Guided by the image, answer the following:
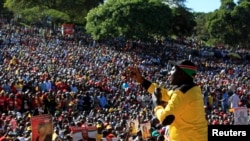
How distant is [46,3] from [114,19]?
11.0 meters

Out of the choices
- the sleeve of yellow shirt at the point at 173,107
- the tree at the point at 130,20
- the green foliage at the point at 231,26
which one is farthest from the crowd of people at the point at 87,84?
the green foliage at the point at 231,26

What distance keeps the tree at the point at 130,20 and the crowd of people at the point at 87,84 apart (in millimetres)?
1370

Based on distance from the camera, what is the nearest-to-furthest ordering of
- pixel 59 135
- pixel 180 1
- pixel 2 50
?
pixel 59 135 < pixel 2 50 < pixel 180 1

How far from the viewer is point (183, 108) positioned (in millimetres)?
4051

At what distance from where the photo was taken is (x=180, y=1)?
171 ft

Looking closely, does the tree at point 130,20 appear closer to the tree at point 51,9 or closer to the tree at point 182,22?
the tree at point 51,9

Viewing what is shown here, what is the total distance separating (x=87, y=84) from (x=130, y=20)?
61.8 ft

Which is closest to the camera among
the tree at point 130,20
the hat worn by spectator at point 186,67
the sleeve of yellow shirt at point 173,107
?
the sleeve of yellow shirt at point 173,107

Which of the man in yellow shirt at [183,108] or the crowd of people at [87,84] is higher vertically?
the man in yellow shirt at [183,108]

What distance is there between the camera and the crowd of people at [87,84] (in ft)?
40.2

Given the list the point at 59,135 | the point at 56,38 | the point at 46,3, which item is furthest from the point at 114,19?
the point at 59,135

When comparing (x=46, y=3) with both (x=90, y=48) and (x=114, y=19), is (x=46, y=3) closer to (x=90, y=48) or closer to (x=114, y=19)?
(x=114, y=19)

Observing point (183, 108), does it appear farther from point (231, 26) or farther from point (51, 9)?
point (231, 26)

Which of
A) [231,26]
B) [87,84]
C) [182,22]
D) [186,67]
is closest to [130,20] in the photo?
[182,22]
